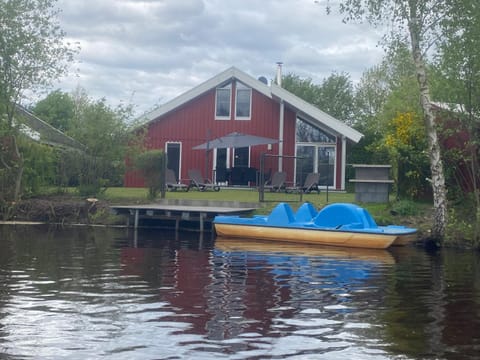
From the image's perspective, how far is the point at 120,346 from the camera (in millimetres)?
8266

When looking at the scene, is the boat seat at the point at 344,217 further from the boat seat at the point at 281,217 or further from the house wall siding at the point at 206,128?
the house wall siding at the point at 206,128

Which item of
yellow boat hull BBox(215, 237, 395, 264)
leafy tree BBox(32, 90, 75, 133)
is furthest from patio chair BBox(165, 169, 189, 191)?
leafy tree BBox(32, 90, 75, 133)

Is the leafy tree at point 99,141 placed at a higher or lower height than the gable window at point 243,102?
lower

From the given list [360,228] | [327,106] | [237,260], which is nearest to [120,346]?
[237,260]

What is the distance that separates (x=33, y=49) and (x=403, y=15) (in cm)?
1348

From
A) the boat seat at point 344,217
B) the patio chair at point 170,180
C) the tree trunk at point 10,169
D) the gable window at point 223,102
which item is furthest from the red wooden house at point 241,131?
the boat seat at point 344,217

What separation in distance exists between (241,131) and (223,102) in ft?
5.04

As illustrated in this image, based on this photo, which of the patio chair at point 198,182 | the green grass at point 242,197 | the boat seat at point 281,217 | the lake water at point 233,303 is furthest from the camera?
the patio chair at point 198,182

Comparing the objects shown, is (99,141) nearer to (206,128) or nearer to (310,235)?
(206,128)

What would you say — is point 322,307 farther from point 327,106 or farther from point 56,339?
point 327,106

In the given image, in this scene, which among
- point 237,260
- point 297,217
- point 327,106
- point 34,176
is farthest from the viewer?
point 327,106

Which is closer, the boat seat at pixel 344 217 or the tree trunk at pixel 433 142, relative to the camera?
the boat seat at pixel 344 217

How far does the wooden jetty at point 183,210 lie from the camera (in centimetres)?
2372

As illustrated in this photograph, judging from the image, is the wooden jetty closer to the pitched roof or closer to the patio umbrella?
the patio umbrella
